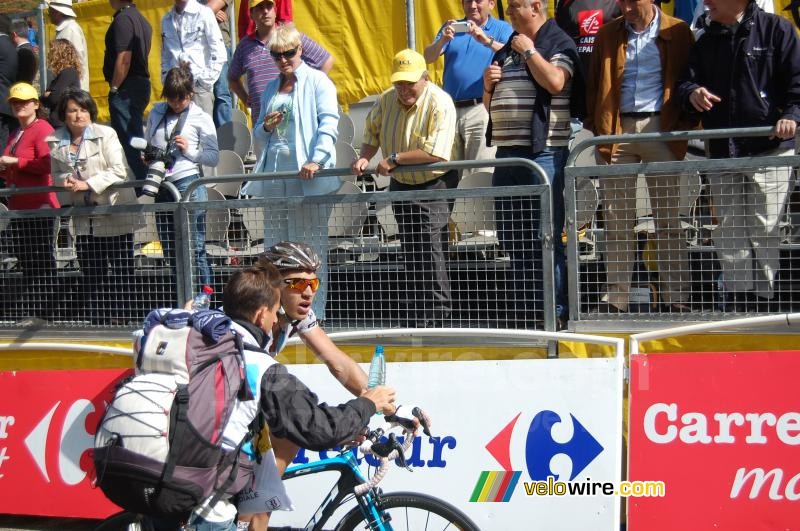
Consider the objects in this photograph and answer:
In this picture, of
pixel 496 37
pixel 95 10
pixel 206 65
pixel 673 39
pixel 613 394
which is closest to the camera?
pixel 613 394

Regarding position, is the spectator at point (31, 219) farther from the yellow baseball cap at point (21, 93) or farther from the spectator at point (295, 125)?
the spectator at point (295, 125)

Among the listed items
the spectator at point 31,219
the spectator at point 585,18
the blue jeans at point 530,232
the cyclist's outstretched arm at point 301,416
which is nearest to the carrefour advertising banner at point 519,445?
the blue jeans at point 530,232

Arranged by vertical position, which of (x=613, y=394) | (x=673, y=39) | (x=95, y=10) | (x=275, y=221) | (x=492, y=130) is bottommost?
(x=613, y=394)

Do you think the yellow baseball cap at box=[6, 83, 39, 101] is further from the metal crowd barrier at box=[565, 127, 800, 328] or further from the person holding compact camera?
the metal crowd barrier at box=[565, 127, 800, 328]

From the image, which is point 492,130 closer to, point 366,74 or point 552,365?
point 552,365

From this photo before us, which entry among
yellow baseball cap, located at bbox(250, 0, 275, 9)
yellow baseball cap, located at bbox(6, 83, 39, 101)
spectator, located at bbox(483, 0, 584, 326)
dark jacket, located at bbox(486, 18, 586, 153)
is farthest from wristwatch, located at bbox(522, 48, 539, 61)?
yellow baseball cap, located at bbox(6, 83, 39, 101)

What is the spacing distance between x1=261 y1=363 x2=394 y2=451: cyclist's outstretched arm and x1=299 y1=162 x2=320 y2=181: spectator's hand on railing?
2643mm

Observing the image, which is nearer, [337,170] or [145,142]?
[337,170]

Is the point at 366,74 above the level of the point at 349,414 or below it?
above

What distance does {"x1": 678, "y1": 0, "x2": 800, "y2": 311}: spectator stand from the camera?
5.21 metres

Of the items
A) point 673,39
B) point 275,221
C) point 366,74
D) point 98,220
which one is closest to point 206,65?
point 366,74

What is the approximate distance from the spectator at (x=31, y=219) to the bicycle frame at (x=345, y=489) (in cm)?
352

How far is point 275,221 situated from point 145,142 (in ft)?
4.73

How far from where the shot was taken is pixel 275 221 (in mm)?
6207
